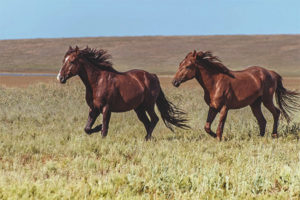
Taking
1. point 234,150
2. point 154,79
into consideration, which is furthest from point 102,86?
point 234,150

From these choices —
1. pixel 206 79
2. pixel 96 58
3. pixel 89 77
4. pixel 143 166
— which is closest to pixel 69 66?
pixel 89 77

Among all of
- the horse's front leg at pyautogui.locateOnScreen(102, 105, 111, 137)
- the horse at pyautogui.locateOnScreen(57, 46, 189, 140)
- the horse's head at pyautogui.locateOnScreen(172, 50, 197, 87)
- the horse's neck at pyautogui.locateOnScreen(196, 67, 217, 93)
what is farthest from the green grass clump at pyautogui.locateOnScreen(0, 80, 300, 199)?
the horse's head at pyautogui.locateOnScreen(172, 50, 197, 87)

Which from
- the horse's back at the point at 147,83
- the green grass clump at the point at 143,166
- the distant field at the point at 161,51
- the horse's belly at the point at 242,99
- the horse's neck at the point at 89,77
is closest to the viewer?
the green grass clump at the point at 143,166

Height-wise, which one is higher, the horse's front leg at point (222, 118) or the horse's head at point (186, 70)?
the horse's head at point (186, 70)

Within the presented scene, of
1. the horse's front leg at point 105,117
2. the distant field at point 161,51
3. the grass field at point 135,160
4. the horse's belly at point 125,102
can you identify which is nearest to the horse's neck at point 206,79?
the grass field at point 135,160

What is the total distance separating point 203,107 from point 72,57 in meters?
8.61

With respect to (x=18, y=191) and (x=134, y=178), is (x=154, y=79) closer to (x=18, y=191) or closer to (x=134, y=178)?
(x=134, y=178)

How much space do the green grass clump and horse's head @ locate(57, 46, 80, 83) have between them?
122cm

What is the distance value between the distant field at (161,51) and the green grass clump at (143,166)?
5004cm

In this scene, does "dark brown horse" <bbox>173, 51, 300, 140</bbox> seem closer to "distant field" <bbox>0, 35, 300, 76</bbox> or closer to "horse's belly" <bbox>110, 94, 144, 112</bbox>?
"horse's belly" <bbox>110, 94, 144, 112</bbox>

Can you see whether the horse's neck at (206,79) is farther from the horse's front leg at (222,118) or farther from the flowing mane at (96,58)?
the flowing mane at (96,58)

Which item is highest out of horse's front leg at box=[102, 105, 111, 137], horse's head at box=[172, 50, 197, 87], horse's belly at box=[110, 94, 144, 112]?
horse's head at box=[172, 50, 197, 87]

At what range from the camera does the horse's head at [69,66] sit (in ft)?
25.9

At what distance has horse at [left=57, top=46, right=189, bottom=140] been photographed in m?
8.08
